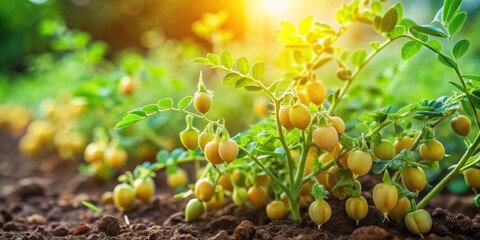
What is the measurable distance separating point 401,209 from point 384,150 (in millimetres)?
125

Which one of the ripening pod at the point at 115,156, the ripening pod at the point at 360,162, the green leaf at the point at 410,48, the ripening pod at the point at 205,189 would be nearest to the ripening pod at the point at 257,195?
the ripening pod at the point at 205,189

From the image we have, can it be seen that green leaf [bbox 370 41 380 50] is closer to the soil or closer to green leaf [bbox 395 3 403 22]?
green leaf [bbox 395 3 403 22]

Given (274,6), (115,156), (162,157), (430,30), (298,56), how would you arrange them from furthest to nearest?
(274,6), (115,156), (162,157), (298,56), (430,30)

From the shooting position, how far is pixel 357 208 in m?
1.18

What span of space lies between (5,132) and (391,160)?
3.89 meters

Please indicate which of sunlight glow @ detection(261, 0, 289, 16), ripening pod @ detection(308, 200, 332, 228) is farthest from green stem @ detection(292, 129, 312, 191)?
sunlight glow @ detection(261, 0, 289, 16)

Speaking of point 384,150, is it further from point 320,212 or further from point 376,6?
point 376,6

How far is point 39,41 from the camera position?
7.89 meters

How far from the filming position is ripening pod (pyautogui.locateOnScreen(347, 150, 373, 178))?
114 cm

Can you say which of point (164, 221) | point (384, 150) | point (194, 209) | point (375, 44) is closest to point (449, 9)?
point (375, 44)

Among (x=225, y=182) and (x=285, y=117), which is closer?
(x=285, y=117)

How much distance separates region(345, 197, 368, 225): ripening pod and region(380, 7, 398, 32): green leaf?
363mm

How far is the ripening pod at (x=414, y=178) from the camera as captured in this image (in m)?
1.14

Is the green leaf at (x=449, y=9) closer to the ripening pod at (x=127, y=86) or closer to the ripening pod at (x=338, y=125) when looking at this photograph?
the ripening pod at (x=338, y=125)
